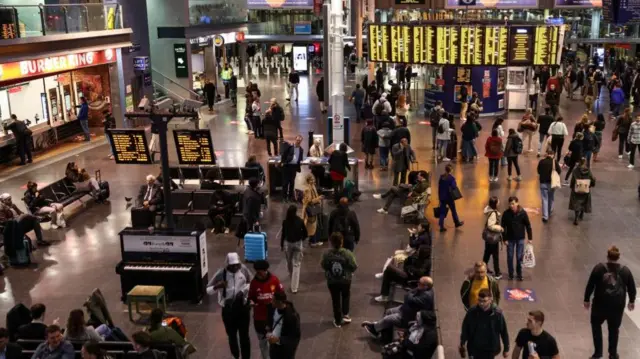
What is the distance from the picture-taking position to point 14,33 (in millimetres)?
20641

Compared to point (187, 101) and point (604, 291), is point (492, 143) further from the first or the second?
point (187, 101)

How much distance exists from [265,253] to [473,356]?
5.80 m

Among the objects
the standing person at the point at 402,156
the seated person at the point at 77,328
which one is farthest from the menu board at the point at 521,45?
the seated person at the point at 77,328

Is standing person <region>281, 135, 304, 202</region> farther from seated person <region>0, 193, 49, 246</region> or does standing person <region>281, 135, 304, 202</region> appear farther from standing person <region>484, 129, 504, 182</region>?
seated person <region>0, 193, 49, 246</region>

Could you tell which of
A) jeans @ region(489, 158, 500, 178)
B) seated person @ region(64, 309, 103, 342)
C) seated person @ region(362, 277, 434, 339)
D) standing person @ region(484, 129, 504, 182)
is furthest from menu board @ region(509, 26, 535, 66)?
seated person @ region(64, 309, 103, 342)

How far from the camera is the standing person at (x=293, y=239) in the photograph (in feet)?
38.7

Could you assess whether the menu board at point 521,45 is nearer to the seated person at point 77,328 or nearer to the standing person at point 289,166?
the standing person at point 289,166

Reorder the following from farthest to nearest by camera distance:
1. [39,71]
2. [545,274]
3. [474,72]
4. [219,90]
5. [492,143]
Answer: [219,90] < [474,72] < [39,71] < [492,143] < [545,274]

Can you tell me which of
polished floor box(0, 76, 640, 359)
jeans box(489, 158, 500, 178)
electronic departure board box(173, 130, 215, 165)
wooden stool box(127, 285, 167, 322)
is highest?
electronic departure board box(173, 130, 215, 165)

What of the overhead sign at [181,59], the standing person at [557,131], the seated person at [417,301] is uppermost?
the overhead sign at [181,59]

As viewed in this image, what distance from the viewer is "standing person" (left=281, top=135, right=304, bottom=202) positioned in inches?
696

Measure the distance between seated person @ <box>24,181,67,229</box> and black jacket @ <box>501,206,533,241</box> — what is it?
1018cm

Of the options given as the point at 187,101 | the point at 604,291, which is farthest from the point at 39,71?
the point at 604,291

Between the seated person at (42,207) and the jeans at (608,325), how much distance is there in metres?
12.0
